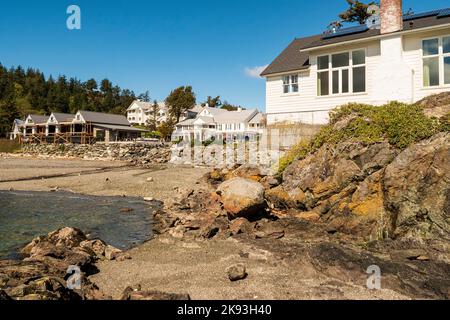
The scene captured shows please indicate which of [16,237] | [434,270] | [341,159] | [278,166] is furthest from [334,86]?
[16,237]

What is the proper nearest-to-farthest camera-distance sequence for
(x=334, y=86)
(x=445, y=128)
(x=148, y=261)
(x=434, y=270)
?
1. (x=434, y=270)
2. (x=148, y=261)
3. (x=445, y=128)
4. (x=334, y=86)

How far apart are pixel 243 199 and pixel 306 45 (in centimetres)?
1581

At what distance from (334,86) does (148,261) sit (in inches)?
690

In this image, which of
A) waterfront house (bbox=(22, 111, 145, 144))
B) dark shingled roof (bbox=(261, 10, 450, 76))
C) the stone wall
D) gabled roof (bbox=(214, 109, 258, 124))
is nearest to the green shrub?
dark shingled roof (bbox=(261, 10, 450, 76))

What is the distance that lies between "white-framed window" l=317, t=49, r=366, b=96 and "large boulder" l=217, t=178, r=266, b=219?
1110 centimetres

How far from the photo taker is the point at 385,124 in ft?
47.4

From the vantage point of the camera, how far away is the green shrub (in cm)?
1322

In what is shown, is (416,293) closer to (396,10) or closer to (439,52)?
(439,52)

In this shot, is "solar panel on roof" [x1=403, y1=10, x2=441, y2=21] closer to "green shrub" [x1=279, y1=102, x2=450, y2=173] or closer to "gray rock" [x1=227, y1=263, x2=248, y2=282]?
"green shrub" [x1=279, y1=102, x2=450, y2=173]

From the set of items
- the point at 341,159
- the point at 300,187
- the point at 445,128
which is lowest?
the point at 300,187

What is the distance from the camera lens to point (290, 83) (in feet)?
79.1

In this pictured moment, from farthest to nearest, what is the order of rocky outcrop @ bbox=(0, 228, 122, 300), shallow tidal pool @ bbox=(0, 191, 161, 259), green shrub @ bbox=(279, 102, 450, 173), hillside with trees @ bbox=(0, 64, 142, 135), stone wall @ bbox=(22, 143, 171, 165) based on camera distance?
hillside with trees @ bbox=(0, 64, 142, 135) < stone wall @ bbox=(22, 143, 171, 165) < green shrub @ bbox=(279, 102, 450, 173) < shallow tidal pool @ bbox=(0, 191, 161, 259) < rocky outcrop @ bbox=(0, 228, 122, 300)

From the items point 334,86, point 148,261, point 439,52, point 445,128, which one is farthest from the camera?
point 334,86

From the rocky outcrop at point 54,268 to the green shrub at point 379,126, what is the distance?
11.6 m
